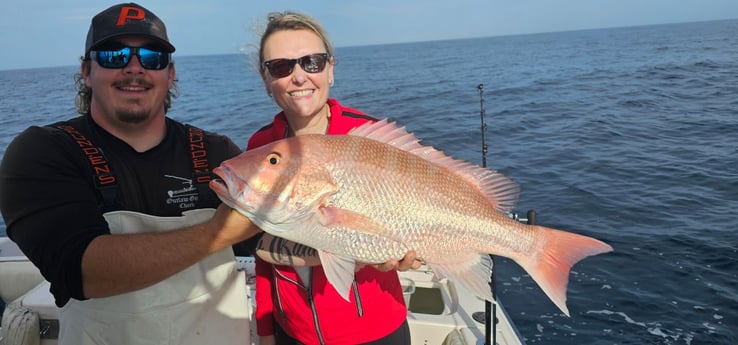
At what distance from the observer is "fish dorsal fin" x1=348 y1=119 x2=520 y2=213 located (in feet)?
7.53

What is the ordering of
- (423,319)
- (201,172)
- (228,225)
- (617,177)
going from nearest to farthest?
(228,225)
(201,172)
(423,319)
(617,177)

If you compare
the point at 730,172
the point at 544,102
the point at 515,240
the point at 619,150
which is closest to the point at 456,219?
the point at 515,240

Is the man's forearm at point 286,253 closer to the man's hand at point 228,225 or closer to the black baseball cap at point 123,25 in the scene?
the man's hand at point 228,225

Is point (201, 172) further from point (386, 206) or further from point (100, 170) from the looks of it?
point (386, 206)

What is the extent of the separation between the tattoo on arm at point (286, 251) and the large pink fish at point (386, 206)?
0.22 metres

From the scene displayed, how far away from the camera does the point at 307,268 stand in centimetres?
237

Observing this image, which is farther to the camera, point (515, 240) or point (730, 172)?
point (730, 172)

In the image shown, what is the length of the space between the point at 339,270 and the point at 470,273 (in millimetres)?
703

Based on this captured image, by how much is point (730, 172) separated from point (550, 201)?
12.4ft

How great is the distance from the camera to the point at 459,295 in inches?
154

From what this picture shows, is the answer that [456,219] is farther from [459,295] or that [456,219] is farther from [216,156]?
[459,295]

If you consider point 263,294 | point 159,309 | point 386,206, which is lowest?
point 263,294

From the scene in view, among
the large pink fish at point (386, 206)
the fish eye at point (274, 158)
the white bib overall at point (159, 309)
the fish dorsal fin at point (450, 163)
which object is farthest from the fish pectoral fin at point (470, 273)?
the white bib overall at point (159, 309)

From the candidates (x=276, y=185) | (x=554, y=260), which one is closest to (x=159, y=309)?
(x=276, y=185)
